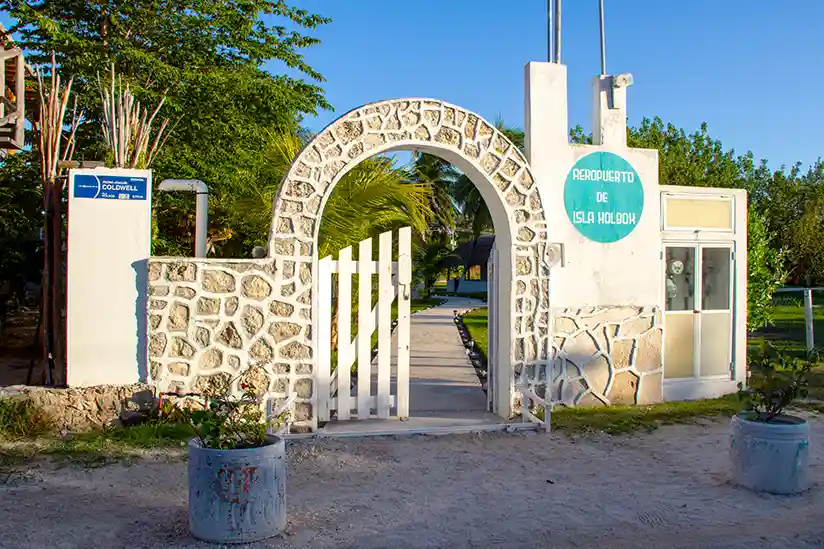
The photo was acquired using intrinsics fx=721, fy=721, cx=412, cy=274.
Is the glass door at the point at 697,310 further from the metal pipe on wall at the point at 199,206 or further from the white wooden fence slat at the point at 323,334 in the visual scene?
the metal pipe on wall at the point at 199,206

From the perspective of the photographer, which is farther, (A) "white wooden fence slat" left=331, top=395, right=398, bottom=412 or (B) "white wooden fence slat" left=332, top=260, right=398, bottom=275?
(A) "white wooden fence slat" left=331, top=395, right=398, bottom=412

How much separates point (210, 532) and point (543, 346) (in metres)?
4.50

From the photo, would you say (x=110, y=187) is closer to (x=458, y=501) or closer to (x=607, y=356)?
(x=458, y=501)

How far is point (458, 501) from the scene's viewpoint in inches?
208

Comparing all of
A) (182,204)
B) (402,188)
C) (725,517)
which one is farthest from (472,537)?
(182,204)

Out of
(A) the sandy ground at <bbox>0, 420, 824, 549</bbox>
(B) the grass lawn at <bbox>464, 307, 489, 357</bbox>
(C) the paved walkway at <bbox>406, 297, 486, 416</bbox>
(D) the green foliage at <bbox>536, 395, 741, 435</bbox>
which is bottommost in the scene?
(A) the sandy ground at <bbox>0, 420, 824, 549</bbox>

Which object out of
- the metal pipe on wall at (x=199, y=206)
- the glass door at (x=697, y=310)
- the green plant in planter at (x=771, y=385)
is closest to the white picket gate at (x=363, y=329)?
the metal pipe on wall at (x=199, y=206)

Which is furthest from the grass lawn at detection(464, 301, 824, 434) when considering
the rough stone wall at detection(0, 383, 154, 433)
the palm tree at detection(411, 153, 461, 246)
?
the palm tree at detection(411, 153, 461, 246)

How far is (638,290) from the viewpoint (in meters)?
8.63

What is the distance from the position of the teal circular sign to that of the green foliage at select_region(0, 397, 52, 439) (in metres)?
5.83

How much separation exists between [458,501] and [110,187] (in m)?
4.33

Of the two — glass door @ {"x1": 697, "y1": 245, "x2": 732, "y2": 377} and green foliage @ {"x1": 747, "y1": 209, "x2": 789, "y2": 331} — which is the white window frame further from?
green foliage @ {"x1": 747, "y1": 209, "x2": 789, "y2": 331}

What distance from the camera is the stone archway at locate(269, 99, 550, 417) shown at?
7.11 metres

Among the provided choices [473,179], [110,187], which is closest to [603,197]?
[473,179]
